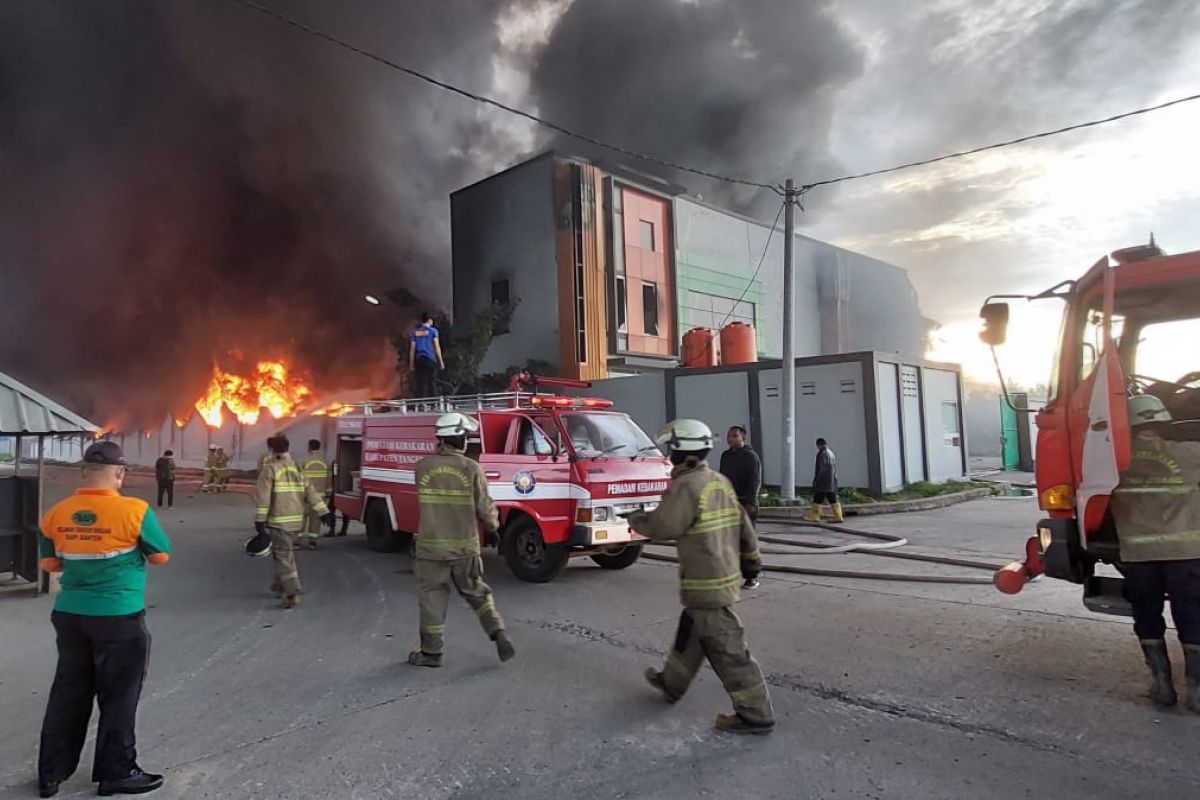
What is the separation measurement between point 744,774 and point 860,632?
101 inches

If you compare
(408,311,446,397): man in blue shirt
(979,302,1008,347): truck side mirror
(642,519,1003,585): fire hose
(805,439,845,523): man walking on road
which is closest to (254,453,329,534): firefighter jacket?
(642,519,1003,585): fire hose

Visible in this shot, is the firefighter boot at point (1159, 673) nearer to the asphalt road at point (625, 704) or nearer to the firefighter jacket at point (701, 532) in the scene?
the asphalt road at point (625, 704)

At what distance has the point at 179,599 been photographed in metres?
7.21

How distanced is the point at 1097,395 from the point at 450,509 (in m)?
3.95

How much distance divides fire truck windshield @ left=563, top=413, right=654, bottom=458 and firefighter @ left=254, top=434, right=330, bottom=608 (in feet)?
9.01

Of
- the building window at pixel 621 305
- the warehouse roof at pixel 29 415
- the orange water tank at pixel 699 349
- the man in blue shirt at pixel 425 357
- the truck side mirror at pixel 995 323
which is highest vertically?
the building window at pixel 621 305

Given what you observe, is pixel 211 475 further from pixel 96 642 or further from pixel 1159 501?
pixel 1159 501

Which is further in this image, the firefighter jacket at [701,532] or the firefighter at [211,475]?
the firefighter at [211,475]

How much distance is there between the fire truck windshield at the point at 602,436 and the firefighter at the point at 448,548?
249 centimetres

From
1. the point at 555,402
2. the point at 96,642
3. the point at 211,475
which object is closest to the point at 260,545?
the point at 555,402

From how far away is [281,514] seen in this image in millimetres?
6773

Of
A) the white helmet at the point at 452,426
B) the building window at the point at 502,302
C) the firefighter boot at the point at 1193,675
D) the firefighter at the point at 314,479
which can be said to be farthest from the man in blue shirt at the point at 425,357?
the building window at the point at 502,302

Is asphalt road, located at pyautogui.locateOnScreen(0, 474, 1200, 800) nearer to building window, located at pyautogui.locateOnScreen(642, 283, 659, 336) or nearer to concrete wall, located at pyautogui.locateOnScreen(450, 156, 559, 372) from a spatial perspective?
concrete wall, located at pyautogui.locateOnScreen(450, 156, 559, 372)

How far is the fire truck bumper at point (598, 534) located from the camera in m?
6.97
